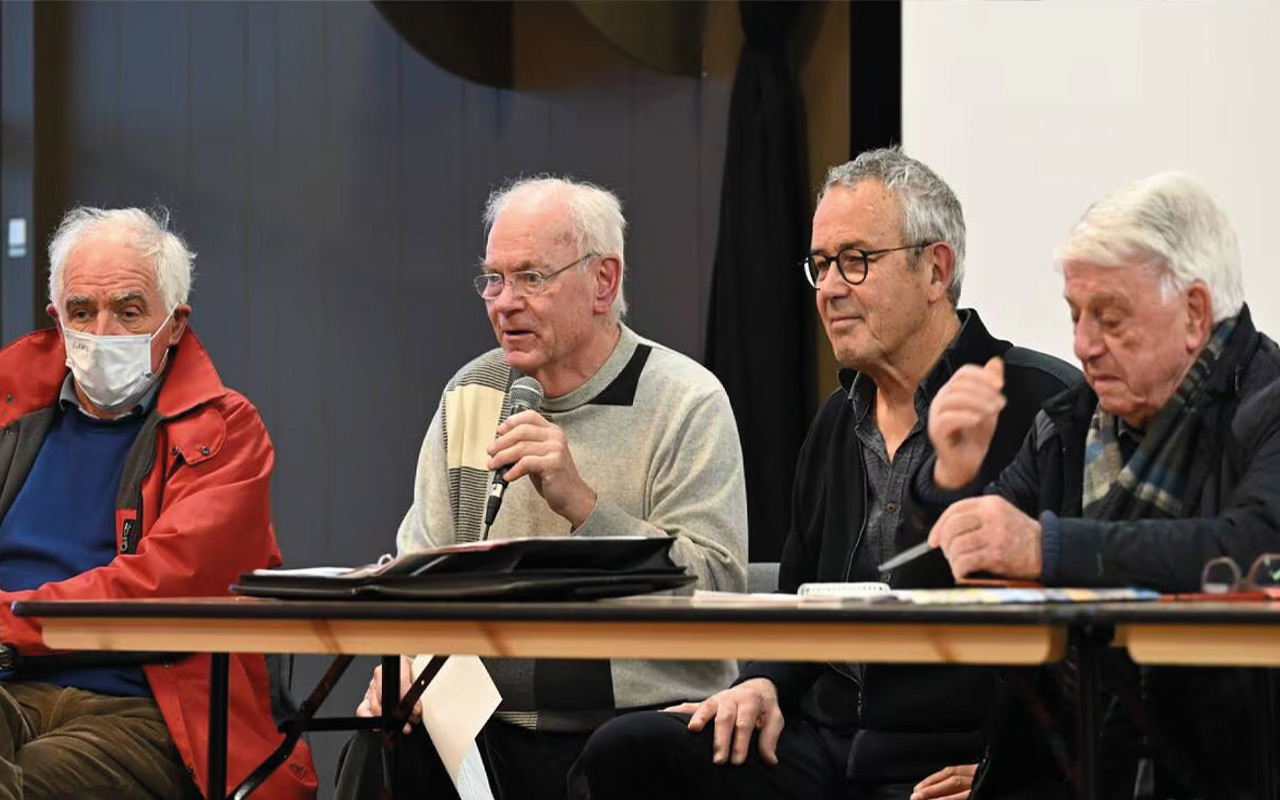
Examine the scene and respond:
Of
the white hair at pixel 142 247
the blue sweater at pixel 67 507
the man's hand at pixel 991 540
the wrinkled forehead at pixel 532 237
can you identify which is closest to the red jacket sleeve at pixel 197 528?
the blue sweater at pixel 67 507

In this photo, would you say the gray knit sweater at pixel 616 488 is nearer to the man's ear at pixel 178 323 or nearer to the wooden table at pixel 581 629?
the man's ear at pixel 178 323

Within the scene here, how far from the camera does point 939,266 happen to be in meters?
2.71

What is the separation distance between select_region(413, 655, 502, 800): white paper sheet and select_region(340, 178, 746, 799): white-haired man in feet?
0.29

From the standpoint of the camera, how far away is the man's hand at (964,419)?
6.79 feet

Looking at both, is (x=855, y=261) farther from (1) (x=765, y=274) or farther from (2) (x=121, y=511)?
(1) (x=765, y=274)

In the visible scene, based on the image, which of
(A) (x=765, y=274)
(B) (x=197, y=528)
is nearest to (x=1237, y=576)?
(B) (x=197, y=528)

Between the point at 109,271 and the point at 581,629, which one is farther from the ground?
the point at 109,271

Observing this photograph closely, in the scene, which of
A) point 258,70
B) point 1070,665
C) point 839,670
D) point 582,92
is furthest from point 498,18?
point 1070,665

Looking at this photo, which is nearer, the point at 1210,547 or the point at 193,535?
the point at 1210,547

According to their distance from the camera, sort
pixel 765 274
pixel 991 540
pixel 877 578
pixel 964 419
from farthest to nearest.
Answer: pixel 765 274 < pixel 877 578 < pixel 964 419 < pixel 991 540

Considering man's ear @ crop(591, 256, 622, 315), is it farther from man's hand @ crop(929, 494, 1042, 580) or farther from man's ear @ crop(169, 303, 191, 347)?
man's hand @ crop(929, 494, 1042, 580)

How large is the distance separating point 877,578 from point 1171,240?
680 millimetres

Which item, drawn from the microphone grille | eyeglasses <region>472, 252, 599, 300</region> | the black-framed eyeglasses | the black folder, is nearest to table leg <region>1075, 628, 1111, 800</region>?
the black folder

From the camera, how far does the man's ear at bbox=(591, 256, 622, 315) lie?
302 centimetres
